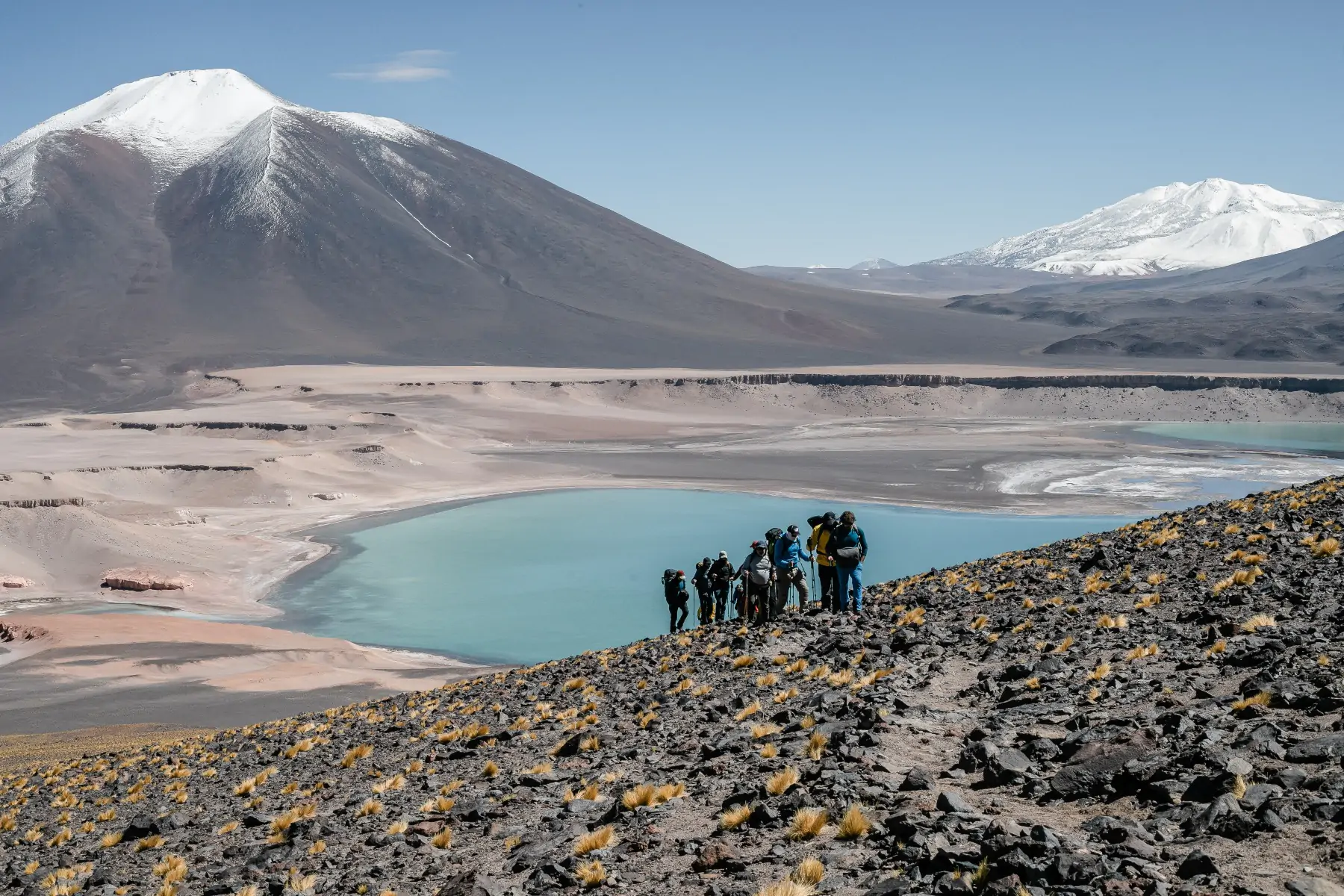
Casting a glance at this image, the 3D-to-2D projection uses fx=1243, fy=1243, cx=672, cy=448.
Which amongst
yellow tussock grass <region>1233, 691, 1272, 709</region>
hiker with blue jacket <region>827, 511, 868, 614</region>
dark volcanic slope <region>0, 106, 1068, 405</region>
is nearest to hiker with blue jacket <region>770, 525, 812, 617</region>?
hiker with blue jacket <region>827, 511, 868, 614</region>

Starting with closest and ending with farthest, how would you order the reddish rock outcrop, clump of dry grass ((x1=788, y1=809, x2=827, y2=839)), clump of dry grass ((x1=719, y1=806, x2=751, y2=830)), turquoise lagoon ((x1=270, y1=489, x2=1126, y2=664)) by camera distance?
1. clump of dry grass ((x1=788, y1=809, x2=827, y2=839))
2. clump of dry grass ((x1=719, y1=806, x2=751, y2=830))
3. turquoise lagoon ((x1=270, y1=489, x2=1126, y2=664))
4. the reddish rock outcrop

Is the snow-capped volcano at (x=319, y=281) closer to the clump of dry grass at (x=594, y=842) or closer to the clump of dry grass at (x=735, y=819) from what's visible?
the clump of dry grass at (x=594, y=842)

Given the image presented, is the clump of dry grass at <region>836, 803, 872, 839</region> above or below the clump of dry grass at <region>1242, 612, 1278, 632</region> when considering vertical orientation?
below

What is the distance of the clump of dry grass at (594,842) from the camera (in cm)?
723

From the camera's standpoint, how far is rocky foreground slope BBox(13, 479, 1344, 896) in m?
5.96

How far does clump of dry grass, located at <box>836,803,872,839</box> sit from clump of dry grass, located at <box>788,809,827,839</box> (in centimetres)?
13

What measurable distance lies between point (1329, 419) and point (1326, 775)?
90653mm

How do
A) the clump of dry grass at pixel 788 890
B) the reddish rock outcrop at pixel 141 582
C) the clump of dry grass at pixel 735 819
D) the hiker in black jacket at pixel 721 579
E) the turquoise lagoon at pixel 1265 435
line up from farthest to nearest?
the turquoise lagoon at pixel 1265 435 < the reddish rock outcrop at pixel 141 582 < the hiker in black jacket at pixel 721 579 < the clump of dry grass at pixel 735 819 < the clump of dry grass at pixel 788 890

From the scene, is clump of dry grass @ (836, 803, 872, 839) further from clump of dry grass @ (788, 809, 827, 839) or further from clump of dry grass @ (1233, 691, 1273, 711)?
clump of dry grass @ (1233, 691, 1273, 711)

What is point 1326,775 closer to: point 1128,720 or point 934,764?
point 1128,720

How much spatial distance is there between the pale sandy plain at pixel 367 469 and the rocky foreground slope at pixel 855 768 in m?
11.6

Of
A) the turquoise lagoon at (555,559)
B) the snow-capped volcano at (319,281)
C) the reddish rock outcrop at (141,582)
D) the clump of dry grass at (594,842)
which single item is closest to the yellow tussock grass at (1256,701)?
the clump of dry grass at (594,842)

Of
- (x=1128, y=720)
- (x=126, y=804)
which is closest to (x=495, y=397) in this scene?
A: (x=126, y=804)

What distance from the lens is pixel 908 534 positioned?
45344 millimetres
